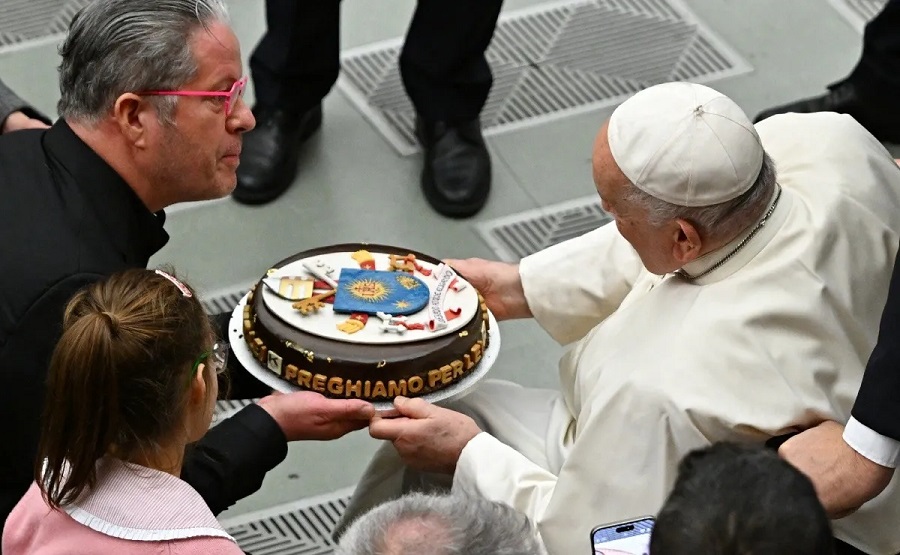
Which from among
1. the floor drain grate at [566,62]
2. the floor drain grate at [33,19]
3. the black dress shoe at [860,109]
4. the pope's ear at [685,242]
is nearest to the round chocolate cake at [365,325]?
the pope's ear at [685,242]

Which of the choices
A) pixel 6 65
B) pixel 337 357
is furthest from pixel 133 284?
pixel 6 65

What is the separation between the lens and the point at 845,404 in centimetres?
263

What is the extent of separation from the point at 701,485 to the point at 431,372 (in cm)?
117

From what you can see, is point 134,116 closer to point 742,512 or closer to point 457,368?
point 457,368

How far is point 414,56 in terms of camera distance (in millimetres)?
4453

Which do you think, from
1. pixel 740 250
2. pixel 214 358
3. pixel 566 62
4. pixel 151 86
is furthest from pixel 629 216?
pixel 566 62

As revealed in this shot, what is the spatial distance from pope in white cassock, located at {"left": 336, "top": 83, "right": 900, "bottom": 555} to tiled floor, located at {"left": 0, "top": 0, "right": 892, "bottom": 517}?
3.84ft

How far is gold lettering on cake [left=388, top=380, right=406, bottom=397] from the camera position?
9.10 ft

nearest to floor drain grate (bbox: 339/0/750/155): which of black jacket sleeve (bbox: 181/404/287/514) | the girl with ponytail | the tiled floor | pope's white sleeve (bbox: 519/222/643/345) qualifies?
the tiled floor

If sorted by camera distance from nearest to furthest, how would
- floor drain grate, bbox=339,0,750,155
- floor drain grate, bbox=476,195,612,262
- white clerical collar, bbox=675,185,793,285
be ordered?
white clerical collar, bbox=675,185,793,285 < floor drain grate, bbox=476,195,612,262 < floor drain grate, bbox=339,0,750,155

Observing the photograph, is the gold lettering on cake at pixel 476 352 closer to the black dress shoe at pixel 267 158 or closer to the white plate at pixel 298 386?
the white plate at pixel 298 386

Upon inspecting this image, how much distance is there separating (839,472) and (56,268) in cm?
138

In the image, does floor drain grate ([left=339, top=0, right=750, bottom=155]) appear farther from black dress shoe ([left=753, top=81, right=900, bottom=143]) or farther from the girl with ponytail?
the girl with ponytail

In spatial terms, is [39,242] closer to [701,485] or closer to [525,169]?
[701,485]
